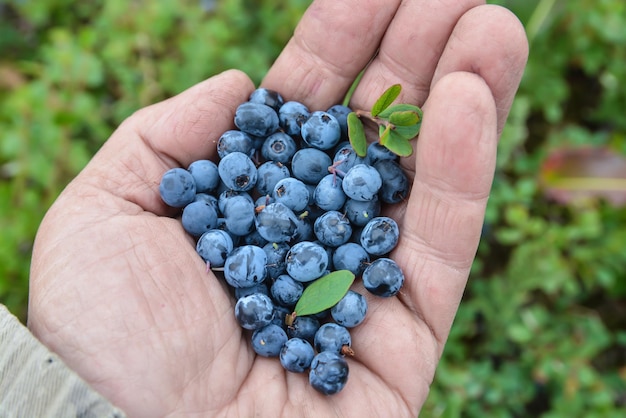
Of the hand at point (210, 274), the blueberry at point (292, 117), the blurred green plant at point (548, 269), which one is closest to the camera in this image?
the hand at point (210, 274)

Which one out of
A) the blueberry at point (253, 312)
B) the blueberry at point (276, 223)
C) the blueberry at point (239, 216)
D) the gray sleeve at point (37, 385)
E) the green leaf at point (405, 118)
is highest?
the green leaf at point (405, 118)

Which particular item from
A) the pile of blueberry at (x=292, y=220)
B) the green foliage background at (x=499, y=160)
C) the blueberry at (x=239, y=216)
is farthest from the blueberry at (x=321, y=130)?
the green foliage background at (x=499, y=160)

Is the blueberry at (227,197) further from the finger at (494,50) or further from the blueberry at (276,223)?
the finger at (494,50)

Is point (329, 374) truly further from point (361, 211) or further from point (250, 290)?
point (361, 211)

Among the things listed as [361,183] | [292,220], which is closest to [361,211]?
[361,183]

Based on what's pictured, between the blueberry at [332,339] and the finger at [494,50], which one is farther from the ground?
the finger at [494,50]

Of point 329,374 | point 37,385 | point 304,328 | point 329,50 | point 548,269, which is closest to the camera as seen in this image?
point 37,385
